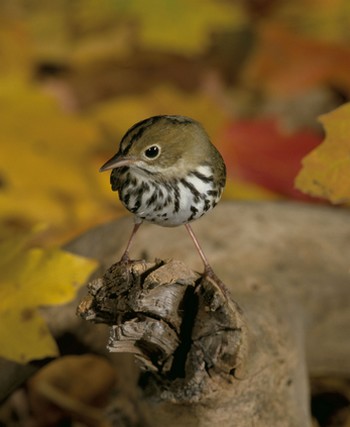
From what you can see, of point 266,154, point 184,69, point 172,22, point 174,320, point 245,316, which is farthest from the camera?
point 184,69

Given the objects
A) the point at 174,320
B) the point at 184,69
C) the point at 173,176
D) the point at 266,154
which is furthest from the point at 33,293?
the point at 184,69

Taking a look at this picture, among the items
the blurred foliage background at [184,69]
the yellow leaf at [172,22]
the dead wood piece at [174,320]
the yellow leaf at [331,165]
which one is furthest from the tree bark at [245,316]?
the yellow leaf at [172,22]

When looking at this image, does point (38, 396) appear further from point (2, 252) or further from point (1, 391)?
point (2, 252)

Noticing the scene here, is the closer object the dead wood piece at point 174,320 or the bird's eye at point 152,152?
the bird's eye at point 152,152

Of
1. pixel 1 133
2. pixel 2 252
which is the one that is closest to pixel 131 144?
pixel 2 252

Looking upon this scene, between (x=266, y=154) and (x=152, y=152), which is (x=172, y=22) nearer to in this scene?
(x=266, y=154)

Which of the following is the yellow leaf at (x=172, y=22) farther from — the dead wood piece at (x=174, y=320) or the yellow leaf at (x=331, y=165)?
the dead wood piece at (x=174, y=320)
